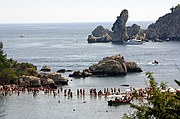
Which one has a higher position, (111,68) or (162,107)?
(162,107)

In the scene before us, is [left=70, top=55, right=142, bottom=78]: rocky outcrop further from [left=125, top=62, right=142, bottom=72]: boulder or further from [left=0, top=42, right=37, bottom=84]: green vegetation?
[left=0, top=42, right=37, bottom=84]: green vegetation

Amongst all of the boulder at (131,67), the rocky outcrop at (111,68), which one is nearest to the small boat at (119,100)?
the rocky outcrop at (111,68)

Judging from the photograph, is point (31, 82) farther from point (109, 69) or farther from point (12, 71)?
point (109, 69)

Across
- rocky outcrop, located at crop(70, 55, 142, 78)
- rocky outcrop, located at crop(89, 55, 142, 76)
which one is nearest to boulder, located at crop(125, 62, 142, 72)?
rocky outcrop, located at crop(89, 55, 142, 76)

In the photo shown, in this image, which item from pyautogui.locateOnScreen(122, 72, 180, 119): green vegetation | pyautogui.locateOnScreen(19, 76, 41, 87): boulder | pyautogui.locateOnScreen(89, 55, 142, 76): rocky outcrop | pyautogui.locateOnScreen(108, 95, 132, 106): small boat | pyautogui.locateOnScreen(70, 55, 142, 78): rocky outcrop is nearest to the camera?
pyautogui.locateOnScreen(122, 72, 180, 119): green vegetation

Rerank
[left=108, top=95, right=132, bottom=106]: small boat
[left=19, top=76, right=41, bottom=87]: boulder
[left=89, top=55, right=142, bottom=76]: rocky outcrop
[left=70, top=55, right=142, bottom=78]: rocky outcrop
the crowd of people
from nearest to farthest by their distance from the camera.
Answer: [left=108, top=95, right=132, bottom=106]: small boat
the crowd of people
[left=19, top=76, right=41, bottom=87]: boulder
[left=70, top=55, right=142, bottom=78]: rocky outcrop
[left=89, top=55, right=142, bottom=76]: rocky outcrop

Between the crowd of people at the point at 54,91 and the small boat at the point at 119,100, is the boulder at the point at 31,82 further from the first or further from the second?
the small boat at the point at 119,100

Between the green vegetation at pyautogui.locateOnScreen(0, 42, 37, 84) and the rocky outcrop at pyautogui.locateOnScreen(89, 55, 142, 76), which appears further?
the rocky outcrop at pyautogui.locateOnScreen(89, 55, 142, 76)

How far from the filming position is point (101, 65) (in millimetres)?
117312

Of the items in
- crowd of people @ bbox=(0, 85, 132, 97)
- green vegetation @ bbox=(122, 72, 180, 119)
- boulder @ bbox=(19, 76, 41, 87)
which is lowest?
crowd of people @ bbox=(0, 85, 132, 97)

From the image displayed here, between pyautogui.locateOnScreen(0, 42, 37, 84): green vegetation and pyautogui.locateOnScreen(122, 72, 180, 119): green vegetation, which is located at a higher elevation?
pyautogui.locateOnScreen(122, 72, 180, 119): green vegetation

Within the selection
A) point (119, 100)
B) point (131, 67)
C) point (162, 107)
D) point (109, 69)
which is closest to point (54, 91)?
point (119, 100)

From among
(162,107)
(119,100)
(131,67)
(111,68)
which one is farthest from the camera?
(131,67)

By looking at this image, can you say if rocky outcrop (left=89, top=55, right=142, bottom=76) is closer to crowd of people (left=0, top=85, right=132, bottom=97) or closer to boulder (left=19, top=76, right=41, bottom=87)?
crowd of people (left=0, top=85, right=132, bottom=97)
